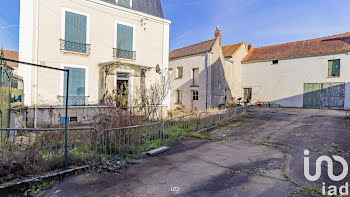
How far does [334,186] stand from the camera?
11.0 feet

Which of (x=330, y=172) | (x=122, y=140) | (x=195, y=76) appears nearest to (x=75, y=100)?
(x=122, y=140)

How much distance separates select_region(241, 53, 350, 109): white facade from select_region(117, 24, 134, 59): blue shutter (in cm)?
1589

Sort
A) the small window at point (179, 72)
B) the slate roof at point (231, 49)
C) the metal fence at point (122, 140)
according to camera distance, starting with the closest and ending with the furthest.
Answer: the metal fence at point (122, 140) → the small window at point (179, 72) → the slate roof at point (231, 49)

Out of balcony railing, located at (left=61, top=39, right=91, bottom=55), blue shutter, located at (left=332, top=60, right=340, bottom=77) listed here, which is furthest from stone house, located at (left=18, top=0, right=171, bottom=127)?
blue shutter, located at (left=332, top=60, right=340, bottom=77)

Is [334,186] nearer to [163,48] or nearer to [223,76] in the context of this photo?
[163,48]

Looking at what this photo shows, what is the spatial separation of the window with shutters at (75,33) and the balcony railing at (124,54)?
1591mm

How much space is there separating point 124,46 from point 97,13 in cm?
234

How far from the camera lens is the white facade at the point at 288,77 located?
16453mm

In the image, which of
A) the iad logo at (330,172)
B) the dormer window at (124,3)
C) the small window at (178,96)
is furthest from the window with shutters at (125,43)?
the iad logo at (330,172)

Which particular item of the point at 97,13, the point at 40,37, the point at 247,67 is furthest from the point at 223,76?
the point at 40,37

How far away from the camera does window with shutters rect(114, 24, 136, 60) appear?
11383 mm

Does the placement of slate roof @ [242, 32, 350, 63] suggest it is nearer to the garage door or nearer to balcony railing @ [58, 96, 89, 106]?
the garage door

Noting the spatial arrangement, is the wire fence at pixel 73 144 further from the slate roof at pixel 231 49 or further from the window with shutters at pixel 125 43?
the slate roof at pixel 231 49

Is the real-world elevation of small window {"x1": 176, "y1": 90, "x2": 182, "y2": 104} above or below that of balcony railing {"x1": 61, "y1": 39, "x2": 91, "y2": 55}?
below
